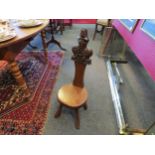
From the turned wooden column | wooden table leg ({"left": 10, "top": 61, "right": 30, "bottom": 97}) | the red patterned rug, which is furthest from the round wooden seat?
wooden table leg ({"left": 10, "top": 61, "right": 30, "bottom": 97})

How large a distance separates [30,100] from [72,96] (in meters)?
0.64

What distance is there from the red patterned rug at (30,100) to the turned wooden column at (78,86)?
26 cm

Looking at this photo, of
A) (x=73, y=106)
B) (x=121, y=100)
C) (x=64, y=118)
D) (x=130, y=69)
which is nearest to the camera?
(x=73, y=106)

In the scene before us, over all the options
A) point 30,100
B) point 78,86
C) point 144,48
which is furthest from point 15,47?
point 144,48

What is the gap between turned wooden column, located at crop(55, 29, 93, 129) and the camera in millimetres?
1198

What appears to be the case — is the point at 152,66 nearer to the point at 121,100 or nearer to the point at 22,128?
the point at 121,100

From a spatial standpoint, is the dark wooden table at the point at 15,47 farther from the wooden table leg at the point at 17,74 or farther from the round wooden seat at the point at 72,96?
the round wooden seat at the point at 72,96

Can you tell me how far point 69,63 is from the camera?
2633 mm

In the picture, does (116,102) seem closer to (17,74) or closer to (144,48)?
(144,48)

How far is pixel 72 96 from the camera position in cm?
145

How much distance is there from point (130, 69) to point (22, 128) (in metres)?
2.00
